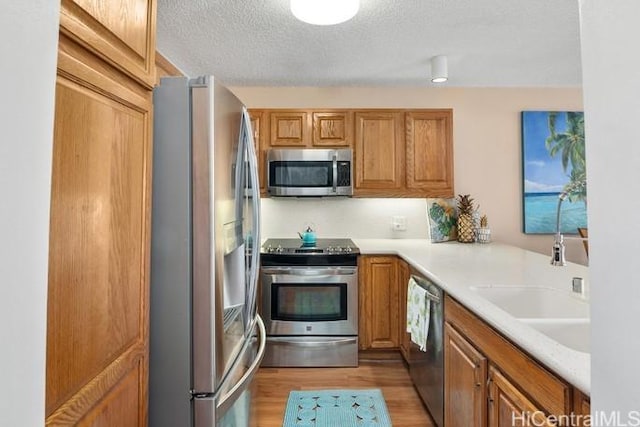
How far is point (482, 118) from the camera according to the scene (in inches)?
138

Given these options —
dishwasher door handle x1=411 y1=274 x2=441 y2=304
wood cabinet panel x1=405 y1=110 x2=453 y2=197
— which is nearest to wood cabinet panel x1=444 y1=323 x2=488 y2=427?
dishwasher door handle x1=411 y1=274 x2=441 y2=304

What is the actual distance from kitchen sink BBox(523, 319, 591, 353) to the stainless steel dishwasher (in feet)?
1.87

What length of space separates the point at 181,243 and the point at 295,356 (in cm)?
191

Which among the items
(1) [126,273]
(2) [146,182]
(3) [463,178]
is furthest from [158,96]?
(3) [463,178]

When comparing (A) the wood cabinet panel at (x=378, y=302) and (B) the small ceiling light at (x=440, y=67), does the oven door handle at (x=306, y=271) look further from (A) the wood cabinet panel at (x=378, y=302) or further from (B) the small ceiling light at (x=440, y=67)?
(B) the small ceiling light at (x=440, y=67)

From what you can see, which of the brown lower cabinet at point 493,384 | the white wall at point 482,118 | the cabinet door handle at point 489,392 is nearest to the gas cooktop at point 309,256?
the brown lower cabinet at point 493,384

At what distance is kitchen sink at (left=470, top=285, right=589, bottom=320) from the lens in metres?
1.58

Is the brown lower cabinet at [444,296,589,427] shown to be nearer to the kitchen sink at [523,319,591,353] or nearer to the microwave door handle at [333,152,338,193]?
the kitchen sink at [523,319,591,353]

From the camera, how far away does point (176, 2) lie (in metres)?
1.98

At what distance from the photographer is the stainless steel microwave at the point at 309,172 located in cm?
313

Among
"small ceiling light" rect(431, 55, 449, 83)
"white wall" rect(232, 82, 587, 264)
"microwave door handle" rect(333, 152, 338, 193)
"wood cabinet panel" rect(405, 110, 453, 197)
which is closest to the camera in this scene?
"small ceiling light" rect(431, 55, 449, 83)

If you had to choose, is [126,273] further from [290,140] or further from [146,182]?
[290,140]

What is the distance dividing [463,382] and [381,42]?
6.87 feet

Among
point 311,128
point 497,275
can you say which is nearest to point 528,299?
point 497,275
